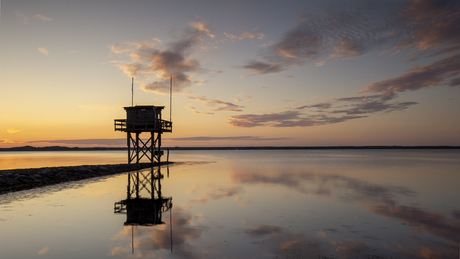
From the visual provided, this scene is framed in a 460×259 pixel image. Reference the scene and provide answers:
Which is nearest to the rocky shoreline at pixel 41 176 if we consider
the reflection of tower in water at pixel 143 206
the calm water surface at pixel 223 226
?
the calm water surface at pixel 223 226

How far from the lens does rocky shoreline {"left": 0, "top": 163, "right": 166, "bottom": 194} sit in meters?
21.0

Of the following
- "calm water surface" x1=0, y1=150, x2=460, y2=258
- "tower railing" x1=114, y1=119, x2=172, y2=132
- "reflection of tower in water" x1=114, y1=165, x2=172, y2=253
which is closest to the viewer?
"calm water surface" x1=0, y1=150, x2=460, y2=258

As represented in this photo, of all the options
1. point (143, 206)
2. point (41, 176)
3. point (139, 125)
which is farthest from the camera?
point (139, 125)

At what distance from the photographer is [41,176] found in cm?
2488

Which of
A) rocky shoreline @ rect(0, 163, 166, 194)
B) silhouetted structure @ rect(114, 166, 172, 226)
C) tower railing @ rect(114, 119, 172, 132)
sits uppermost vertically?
tower railing @ rect(114, 119, 172, 132)

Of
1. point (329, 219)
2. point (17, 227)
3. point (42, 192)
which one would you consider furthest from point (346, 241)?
point (42, 192)

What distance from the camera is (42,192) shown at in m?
18.9

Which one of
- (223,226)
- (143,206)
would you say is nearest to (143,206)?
(143,206)

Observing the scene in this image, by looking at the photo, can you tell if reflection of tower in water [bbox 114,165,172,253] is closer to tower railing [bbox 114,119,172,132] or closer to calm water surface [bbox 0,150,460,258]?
calm water surface [bbox 0,150,460,258]

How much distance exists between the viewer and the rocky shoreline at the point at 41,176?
21.0 metres

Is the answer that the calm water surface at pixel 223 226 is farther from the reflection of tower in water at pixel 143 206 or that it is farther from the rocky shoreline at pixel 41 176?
the rocky shoreline at pixel 41 176

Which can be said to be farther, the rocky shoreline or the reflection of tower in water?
the rocky shoreline

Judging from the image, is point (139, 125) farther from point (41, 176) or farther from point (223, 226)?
point (223, 226)

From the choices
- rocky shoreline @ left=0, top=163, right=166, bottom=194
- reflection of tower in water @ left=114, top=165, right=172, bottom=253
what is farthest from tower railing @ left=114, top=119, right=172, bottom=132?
reflection of tower in water @ left=114, top=165, right=172, bottom=253
